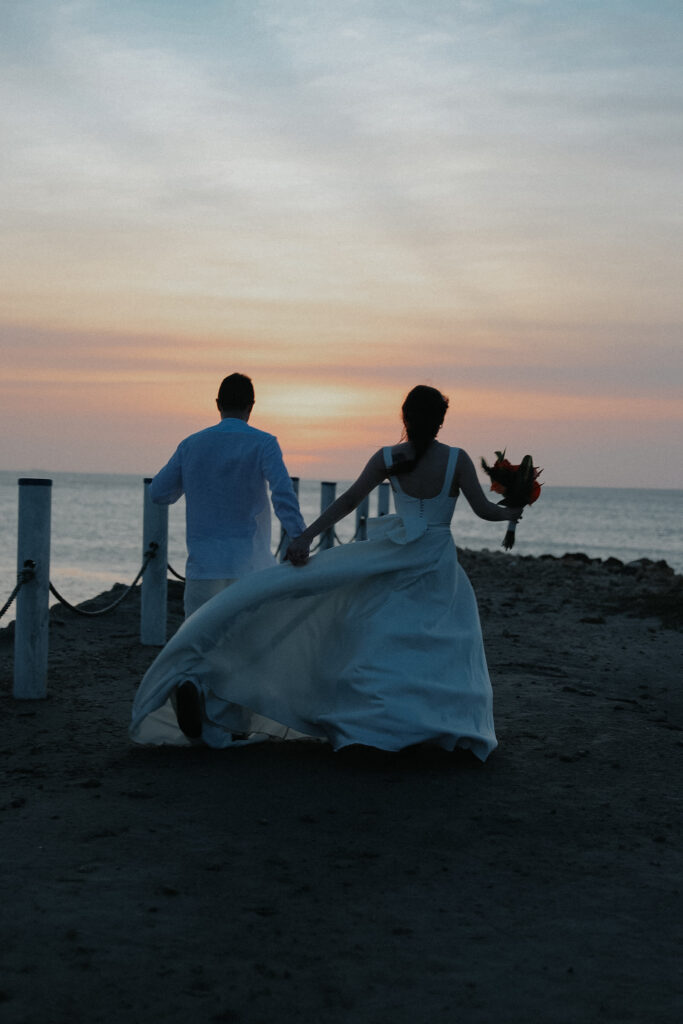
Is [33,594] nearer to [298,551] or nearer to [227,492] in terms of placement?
[227,492]

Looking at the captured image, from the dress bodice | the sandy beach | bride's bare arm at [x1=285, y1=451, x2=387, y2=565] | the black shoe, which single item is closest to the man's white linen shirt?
bride's bare arm at [x1=285, y1=451, x2=387, y2=565]

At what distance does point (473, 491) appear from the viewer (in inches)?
220

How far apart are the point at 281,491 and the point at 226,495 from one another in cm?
40

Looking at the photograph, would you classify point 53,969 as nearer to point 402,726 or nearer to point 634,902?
point 634,902

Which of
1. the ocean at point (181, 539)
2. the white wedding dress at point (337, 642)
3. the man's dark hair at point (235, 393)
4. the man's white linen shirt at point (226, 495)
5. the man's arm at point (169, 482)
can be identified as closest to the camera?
the white wedding dress at point (337, 642)

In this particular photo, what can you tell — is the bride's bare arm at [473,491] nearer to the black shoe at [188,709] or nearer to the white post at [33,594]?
the black shoe at [188,709]

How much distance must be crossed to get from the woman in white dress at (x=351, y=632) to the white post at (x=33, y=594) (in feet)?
5.68

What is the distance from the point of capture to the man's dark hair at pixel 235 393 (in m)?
6.17

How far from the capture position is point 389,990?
3.08 metres

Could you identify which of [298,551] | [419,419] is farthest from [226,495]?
[419,419]

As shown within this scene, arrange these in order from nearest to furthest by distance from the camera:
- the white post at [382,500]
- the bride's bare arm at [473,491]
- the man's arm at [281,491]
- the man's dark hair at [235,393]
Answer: the bride's bare arm at [473,491] < the man's arm at [281,491] < the man's dark hair at [235,393] < the white post at [382,500]

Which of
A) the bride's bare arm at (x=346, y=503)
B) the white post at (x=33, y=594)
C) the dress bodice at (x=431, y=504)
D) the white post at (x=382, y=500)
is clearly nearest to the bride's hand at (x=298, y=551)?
the bride's bare arm at (x=346, y=503)

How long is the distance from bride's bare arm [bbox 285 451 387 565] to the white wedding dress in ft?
0.41

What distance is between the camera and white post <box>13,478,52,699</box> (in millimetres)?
6926
